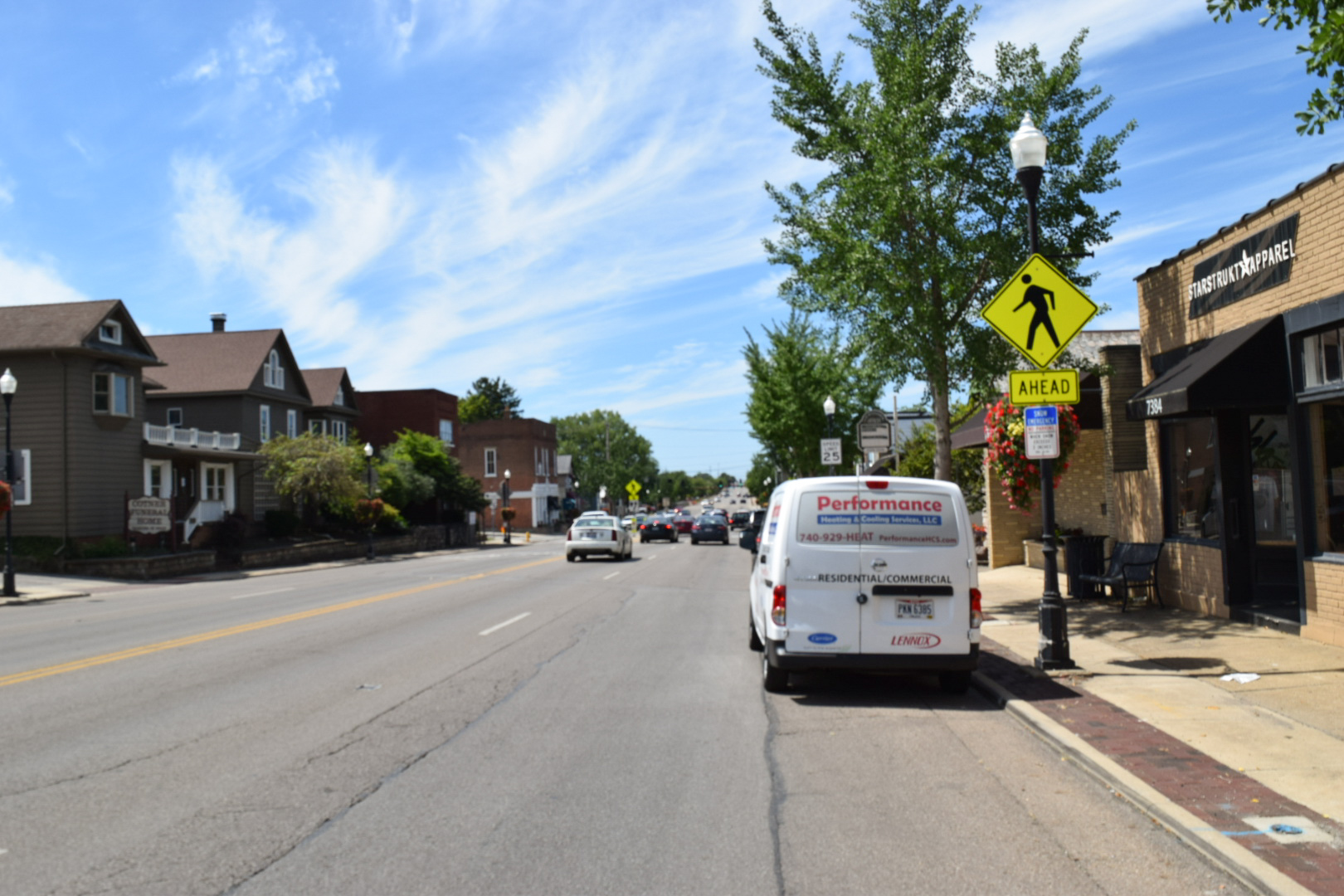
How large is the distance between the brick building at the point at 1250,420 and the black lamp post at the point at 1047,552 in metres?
2.50

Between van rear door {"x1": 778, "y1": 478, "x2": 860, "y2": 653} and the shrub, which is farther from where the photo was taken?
the shrub

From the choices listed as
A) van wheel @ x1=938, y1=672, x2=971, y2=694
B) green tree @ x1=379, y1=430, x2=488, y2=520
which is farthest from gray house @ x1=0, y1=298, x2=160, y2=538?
van wheel @ x1=938, y1=672, x2=971, y2=694

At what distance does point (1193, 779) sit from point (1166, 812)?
80 centimetres

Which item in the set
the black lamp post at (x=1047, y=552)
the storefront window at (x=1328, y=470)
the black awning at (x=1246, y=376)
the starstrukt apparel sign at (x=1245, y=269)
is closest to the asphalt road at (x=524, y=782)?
the black lamp post at (x=1047, y=552)

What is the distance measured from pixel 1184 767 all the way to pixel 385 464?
49576 mm

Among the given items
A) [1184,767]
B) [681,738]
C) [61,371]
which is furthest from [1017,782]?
[61,371]

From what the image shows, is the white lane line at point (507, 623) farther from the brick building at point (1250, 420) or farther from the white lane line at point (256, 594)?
the brick building at point (1250, 420)

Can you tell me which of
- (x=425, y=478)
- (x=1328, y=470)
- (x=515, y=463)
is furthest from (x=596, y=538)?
(x=515, y=463)

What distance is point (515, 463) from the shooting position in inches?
3253

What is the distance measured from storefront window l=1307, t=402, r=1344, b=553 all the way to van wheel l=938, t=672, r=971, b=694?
4451 mm

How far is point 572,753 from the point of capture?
284 inches

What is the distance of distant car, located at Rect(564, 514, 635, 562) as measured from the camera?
3312cm

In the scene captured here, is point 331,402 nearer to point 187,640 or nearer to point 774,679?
point 187,640

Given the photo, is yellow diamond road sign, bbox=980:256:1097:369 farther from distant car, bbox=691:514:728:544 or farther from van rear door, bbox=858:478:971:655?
distant car, bbox=691:514:728:544
